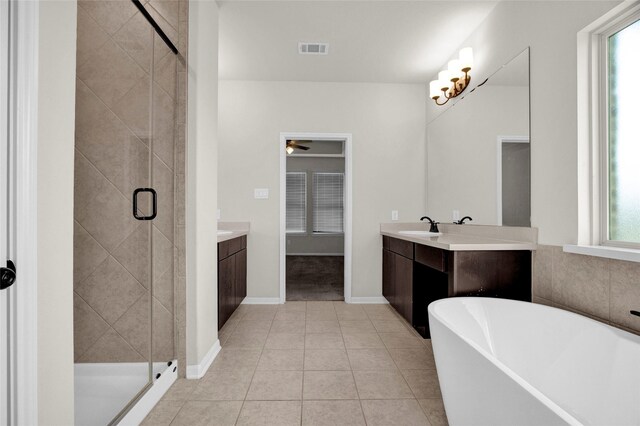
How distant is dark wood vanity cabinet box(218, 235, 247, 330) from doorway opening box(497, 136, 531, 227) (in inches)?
86.1

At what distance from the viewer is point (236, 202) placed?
358 centimetres

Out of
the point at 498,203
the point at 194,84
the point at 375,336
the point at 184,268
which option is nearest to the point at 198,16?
the point at 194,84

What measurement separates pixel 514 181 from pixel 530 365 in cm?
124

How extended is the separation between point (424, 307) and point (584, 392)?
144cm

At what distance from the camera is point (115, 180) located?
1.67 meters

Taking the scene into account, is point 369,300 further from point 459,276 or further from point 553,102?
point 553,102

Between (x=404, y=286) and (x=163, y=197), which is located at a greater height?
(x=163, y=197)

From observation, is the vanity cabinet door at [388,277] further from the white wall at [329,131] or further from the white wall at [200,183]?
the white wall at [200,183]

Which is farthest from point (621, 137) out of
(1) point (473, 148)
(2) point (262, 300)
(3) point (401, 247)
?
(2) point (262, 300)

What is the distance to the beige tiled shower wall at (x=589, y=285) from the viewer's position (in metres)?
1.37

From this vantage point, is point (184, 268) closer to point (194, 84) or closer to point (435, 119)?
point (194, 84)

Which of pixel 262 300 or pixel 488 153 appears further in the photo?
pixel 262 300

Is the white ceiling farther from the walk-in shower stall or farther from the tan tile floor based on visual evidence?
the tan tile floor

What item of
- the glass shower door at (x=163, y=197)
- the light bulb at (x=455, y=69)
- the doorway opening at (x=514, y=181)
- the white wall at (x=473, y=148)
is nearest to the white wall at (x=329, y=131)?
the white wall at (x=473, y=148)
